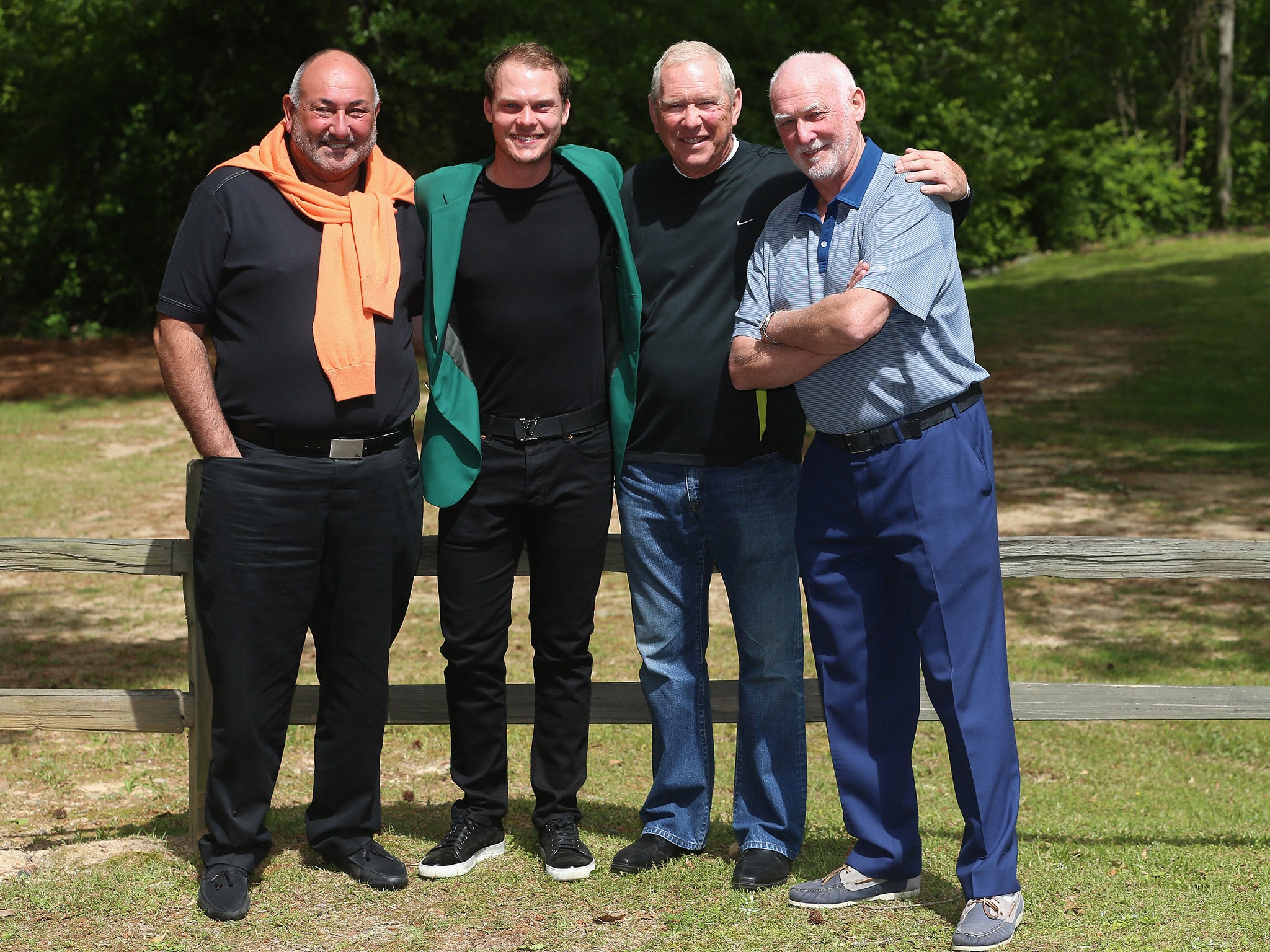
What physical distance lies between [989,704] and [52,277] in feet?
80.3

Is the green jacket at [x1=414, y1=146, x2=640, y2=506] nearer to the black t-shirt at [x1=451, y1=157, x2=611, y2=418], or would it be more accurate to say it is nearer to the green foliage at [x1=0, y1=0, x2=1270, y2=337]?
the black t-shirt at [x1=451, y1=157, x2=611, y2=418]

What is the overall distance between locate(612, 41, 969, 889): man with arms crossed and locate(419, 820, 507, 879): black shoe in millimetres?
408

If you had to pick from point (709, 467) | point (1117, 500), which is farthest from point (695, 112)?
point (1117, 500)

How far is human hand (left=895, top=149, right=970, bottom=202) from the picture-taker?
12.4ft

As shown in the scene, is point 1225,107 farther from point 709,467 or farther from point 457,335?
point 457,335

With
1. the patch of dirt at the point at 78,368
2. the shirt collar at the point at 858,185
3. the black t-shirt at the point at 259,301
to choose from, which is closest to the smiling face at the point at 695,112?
the shirt collar at the point at 858,185

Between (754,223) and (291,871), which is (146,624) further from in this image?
(754,223)

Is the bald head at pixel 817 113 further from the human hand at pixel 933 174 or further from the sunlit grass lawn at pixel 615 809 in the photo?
the sunlit grass lawn at pixel 615 809

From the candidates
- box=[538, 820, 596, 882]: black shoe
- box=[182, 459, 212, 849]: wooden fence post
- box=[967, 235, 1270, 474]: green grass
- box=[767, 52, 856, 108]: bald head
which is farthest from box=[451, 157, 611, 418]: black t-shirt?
box=[967, 235, 1270, 474]: green grass

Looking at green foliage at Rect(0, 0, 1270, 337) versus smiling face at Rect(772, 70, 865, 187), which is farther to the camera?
green foliage at Rect(0, 0, 1270, 337)

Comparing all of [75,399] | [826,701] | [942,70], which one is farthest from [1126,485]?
[942,70]

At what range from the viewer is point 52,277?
2495 cm

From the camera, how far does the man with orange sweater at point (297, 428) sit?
389 centimetres

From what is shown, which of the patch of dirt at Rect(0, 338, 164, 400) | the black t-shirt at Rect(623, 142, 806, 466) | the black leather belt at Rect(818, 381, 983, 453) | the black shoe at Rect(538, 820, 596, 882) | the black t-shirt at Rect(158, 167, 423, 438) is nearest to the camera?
the black leather belt at Rect(818, 381, 983, 453)
